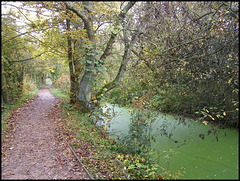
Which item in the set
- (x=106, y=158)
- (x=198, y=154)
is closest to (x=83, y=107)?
(x=106, y=158)

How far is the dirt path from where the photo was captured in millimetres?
3934

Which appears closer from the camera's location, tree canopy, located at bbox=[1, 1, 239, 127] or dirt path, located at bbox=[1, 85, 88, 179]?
dirt path, located at bbox=[1, 85, 88, 179]

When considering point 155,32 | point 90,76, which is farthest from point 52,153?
point 155,32

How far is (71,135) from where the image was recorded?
6238 mm

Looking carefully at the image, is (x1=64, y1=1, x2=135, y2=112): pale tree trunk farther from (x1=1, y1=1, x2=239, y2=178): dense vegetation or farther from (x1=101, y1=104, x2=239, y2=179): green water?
(x1=101, y1=104, x2=239, y2=179): green water

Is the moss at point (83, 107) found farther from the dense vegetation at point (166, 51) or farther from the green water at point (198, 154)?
the green water at point (198, 154)

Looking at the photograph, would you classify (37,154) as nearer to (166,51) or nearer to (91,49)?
(91,49)

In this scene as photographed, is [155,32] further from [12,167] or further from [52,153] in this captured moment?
[12,167]

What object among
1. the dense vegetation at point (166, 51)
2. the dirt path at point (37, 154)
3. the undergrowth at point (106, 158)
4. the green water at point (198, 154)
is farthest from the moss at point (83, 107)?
the green water at point (198, 154)

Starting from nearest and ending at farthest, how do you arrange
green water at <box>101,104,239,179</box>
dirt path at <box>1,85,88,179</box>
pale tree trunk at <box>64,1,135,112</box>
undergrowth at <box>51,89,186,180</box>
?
dirt path at <box>1,85,88,179</box> → undergrowth at <box>51,89,186,180</box> → green water at <box>101,104,239,179</box> → pale tree trunk at <box>64,1,135,112</box>

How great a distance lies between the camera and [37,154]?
4832mm

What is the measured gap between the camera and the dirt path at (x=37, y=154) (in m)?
3.93

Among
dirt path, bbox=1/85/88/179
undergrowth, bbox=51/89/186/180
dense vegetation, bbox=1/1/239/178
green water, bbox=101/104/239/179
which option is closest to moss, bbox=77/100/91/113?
dense vegetation, bbox=1/1/239/178

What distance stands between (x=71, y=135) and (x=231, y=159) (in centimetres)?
514
